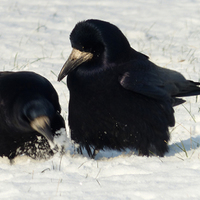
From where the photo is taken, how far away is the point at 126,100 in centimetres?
345

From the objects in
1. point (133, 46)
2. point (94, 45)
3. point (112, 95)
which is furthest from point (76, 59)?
point (133, 46)

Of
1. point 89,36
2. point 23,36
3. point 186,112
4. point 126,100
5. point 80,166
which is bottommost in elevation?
point 23,36

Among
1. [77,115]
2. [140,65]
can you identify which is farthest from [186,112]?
[77,115]

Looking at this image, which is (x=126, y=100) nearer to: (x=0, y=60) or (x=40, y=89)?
(x=40, y=89)

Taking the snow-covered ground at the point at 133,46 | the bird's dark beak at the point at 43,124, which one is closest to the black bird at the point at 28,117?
the bird's dark beak at the point at 43,124

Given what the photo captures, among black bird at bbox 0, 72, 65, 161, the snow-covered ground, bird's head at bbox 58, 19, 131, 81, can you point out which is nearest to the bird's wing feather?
bird's head at bbox 58, 19, 131, 81

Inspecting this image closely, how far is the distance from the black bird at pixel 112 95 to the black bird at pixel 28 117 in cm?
23

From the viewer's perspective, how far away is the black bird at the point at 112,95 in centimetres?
339

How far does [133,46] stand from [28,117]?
16.0 feet

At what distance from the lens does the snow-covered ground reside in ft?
8.38

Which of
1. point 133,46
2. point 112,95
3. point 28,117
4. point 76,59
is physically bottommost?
point 133,46

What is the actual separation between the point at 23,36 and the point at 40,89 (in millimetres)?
4757

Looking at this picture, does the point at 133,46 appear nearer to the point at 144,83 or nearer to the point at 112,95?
the point at 144,83

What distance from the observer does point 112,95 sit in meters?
3.39
